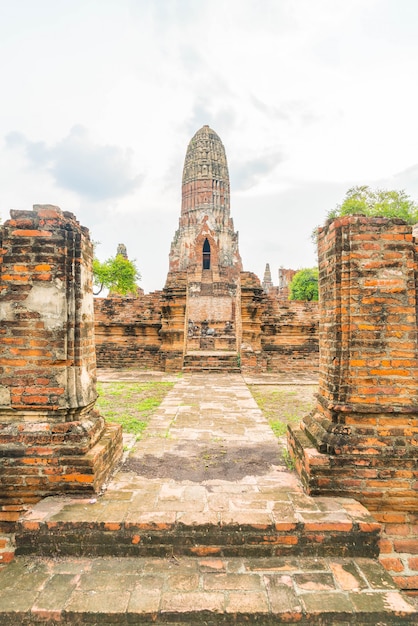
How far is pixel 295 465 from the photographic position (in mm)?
3242

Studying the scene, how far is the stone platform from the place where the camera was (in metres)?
1.86

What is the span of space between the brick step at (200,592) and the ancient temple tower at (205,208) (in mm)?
28405

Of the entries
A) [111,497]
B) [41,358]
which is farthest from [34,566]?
[41,358]

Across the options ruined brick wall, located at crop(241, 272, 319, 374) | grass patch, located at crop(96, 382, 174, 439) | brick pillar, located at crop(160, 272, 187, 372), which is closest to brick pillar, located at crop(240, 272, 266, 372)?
ruined brick wall, located at crop(241, 272, 319, 374)

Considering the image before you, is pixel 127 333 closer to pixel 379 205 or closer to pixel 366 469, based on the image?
pixel 366 469

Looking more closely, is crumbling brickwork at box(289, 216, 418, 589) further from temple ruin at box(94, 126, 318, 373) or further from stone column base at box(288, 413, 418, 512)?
temple ruin at box(94, 126, 318, 373)

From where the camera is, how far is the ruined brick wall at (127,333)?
35.3 ft

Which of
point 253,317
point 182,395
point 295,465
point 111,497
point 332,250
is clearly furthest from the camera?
point 253,317

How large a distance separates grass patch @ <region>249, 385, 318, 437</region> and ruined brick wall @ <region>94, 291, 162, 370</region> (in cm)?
407

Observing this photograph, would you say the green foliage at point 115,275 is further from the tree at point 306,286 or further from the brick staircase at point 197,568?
the brick staircase at point 197,568

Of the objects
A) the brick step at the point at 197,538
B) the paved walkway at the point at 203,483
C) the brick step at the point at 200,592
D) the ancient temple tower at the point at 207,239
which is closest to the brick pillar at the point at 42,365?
the paved walkway at the point at 203,483

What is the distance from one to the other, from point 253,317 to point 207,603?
8.71m

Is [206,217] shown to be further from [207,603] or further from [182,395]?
[207,603]

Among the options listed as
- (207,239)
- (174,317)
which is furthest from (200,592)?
(207,239)
